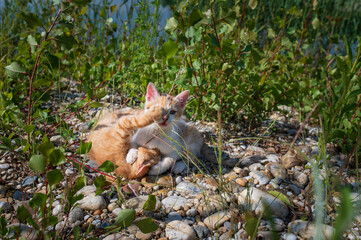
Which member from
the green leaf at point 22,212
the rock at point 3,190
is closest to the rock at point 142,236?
the green leaf at point 22,212

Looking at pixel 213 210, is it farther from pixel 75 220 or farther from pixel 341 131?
pixel 341 131

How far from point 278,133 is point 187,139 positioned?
4.12ft

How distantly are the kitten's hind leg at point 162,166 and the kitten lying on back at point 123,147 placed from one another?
36 millimetres

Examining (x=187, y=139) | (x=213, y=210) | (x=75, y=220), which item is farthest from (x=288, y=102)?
(x=75, y=220)

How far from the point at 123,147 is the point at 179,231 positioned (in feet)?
2.98

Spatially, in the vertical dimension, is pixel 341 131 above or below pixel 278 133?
above

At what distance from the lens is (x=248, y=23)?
2.58 metres

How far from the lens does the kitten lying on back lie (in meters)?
1.99

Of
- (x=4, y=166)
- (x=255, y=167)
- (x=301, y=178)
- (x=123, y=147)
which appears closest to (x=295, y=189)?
(x=301, y=178)

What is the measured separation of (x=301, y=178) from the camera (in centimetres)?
220

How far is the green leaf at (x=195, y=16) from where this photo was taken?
2.03 meters

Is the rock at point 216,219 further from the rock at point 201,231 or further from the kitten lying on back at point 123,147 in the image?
the kitten lying on back at point 123,147

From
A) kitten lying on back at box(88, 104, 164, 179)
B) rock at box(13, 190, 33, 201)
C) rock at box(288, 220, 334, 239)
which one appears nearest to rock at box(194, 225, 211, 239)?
rock at box(288, 220, 334, 239)

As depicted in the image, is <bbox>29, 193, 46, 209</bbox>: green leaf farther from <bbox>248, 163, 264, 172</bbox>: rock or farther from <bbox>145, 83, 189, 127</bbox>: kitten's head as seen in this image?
<bbox>248, 163, 264, 172</bbox>: rock
